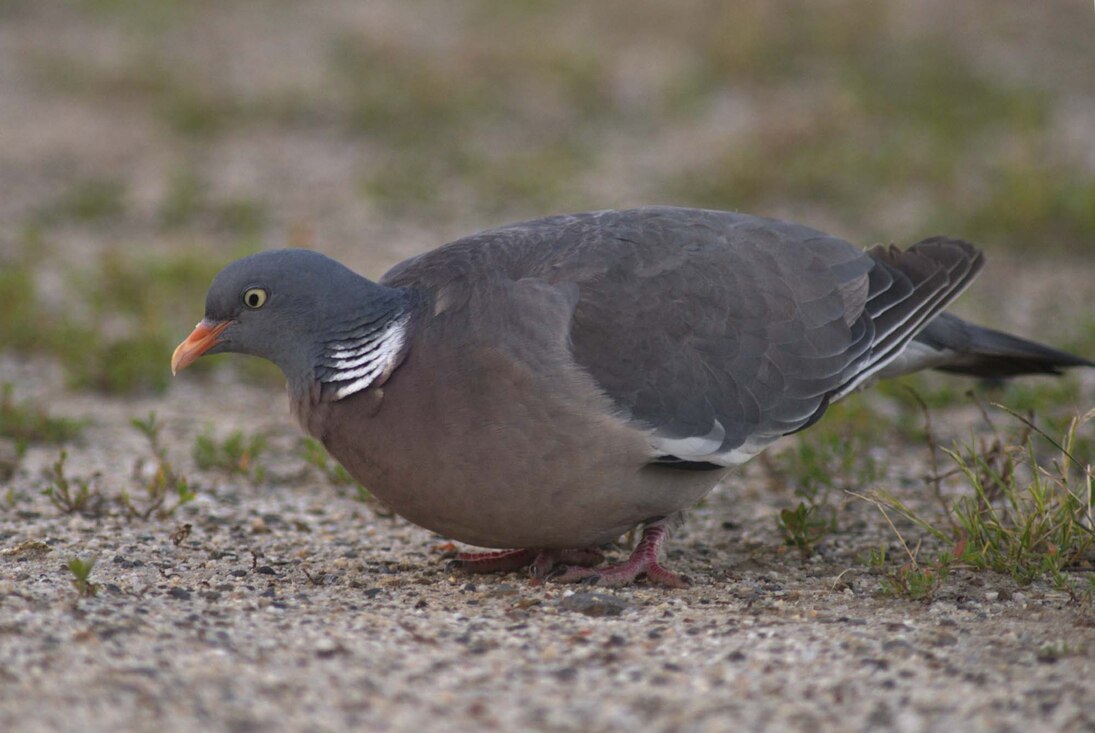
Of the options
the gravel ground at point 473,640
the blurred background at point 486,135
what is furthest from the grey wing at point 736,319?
the blurred background at point 486,135

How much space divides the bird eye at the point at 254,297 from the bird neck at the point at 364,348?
0.24m

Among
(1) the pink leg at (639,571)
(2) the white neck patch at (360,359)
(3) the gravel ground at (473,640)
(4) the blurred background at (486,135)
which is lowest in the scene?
(3) the gravel ground at (473,640)

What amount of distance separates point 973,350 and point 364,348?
2316mm

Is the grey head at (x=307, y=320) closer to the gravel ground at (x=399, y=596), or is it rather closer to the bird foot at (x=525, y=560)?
the gravel ground at (x=399, y=596)

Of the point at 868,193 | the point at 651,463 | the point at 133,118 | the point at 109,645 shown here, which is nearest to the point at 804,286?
the point at 651,463

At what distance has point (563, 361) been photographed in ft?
13.2

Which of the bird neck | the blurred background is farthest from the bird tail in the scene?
the bird neck

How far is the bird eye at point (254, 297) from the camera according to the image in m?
4.25

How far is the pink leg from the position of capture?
4.29 meters

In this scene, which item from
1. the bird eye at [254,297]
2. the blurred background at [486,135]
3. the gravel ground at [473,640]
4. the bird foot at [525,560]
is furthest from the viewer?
the blurred background at [486,135]

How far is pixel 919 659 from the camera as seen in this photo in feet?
11.5

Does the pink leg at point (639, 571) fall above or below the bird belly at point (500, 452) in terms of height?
below

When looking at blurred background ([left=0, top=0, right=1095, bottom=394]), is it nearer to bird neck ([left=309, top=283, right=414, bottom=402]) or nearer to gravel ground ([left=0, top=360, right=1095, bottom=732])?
gravel ground ([left=0, top=360, right=1095, bottom=732])

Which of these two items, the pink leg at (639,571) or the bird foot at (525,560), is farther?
the bird foot at (525,560)
